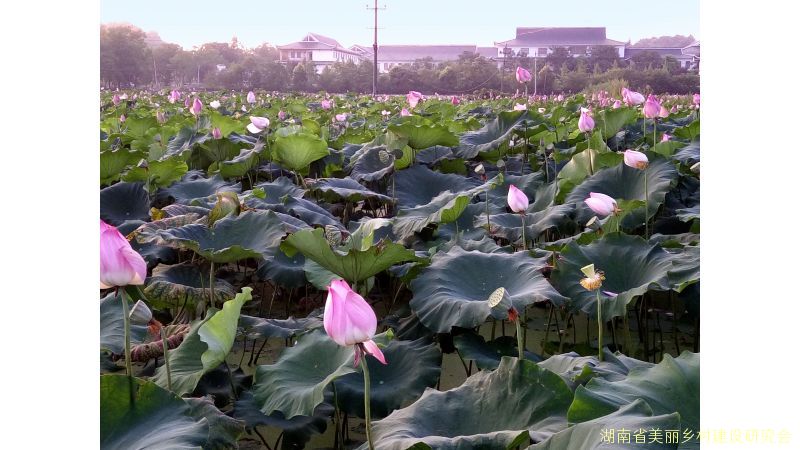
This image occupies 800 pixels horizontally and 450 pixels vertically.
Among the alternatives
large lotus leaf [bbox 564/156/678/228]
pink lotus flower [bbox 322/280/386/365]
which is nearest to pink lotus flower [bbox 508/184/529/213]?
large lotus leaf [bbox 564/156/678/228]

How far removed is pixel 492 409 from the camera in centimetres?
88

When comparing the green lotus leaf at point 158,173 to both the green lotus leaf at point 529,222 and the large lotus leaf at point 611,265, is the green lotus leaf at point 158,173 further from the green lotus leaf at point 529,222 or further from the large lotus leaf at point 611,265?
the large lotus leaf at point 611,265

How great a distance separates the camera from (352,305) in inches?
30.5

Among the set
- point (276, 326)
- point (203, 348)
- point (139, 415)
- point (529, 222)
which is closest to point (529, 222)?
point (529, 222)

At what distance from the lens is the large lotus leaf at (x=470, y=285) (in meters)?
1.21

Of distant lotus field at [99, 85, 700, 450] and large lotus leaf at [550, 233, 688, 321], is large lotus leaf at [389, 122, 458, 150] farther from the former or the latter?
large lotus leaf at [550, 233, 688, 321]

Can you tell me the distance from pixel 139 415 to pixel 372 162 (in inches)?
68.3

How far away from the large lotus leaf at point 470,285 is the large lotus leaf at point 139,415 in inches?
19.4

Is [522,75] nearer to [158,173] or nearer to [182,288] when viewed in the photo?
[158,173]

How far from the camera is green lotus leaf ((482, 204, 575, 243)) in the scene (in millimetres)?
1756

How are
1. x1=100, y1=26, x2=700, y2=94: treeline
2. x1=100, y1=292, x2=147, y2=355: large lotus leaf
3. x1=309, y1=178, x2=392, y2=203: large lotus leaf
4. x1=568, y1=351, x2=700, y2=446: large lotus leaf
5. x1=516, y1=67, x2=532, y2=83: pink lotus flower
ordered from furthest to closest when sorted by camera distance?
1. x1=100, y1=26, x2=700, y2=94: treeline
2. x1=516, y1=67, x2=532, y2=83: pink lotus flower
3. x1=309, y1=178, x2=392, y2=203: large lotus leaf
4. x1=100, y1=292, x2=147, y2=355: large lotus leaf
5. x1=568, y1=351, x2=700, y2=446: large lotus leaf

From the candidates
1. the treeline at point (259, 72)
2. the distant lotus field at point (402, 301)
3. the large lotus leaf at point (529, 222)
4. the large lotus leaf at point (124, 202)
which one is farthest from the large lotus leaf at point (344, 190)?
the treeline at point (259, 72)
